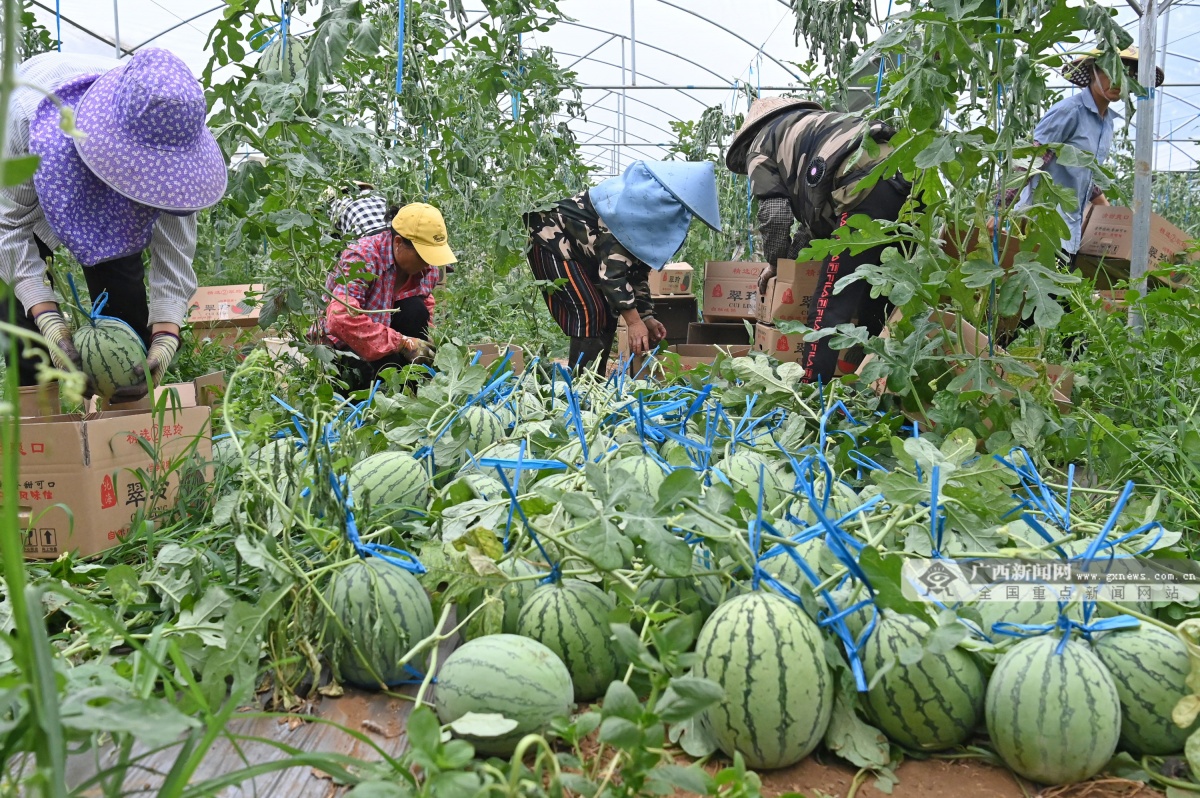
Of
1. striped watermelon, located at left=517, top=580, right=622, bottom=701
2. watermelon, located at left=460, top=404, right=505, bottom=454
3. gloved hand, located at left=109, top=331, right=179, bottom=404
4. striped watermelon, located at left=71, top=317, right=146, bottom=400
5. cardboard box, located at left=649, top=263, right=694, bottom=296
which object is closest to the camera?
striped watermelon, located at left=517, top=580, right=622, bottom=701

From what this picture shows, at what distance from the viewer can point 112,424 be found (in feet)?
6.90

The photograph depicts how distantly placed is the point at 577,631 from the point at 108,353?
175 centimetres

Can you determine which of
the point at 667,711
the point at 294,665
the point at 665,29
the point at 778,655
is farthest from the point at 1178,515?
the point at 665,29

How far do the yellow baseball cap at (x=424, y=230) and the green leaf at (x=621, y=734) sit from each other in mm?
3096

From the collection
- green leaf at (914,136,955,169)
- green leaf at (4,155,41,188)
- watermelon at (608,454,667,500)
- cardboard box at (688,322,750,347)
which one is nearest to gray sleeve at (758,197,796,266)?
cardboard box at (688,322,750,347)

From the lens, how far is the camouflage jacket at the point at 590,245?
15.3ft

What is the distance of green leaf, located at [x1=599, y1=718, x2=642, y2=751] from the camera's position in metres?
0.99

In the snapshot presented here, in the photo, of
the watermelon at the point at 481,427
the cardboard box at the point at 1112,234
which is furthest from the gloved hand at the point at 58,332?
the cardboard box at the point at 1112,234

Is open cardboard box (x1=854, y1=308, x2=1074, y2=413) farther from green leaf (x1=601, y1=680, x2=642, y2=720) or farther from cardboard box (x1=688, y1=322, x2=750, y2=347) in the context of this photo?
cardboard box (x1=688, y1=322, x2=750, y2=347)

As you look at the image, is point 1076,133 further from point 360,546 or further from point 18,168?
point 18,168

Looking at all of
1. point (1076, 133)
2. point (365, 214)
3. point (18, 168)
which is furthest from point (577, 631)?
point (1076, 133)

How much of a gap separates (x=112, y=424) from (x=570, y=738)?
156 cm

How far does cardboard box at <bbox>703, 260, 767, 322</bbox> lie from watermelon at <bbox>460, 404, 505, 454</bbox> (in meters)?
4.66

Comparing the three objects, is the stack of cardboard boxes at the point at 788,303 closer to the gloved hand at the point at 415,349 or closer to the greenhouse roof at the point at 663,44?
the gloved hand at the point at 415,349
